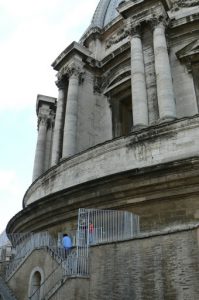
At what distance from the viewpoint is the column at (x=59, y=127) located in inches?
766

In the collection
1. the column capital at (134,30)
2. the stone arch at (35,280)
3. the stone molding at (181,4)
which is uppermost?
the stone molding at (181,4)

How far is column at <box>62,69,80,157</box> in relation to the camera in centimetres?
1824

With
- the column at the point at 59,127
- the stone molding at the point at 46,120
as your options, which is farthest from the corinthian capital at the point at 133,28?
the stone molding at the point at 46,120

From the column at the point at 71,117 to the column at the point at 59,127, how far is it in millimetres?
912

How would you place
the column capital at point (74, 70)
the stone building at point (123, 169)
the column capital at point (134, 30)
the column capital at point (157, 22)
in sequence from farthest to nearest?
1. the column capital at point (74, 70)
2. the column capital at point (134, 30)
3. the column capital at point (157, 22)
4. the stone building at point (123, 169)

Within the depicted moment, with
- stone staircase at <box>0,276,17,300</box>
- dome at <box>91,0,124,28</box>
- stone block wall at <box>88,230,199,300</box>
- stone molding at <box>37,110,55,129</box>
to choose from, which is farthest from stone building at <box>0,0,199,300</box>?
dome at <box>91,0,124,28</box>

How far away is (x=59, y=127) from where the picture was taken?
65.5 feet

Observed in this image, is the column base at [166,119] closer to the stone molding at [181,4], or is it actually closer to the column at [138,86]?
the column at [138,86]

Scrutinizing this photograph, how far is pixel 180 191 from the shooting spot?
11.2 meters

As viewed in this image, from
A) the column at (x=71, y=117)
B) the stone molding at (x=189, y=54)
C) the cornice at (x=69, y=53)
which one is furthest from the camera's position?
the cornice at (x=69, y=53)

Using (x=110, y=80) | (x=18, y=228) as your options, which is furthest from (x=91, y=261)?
(x=110, y=80)

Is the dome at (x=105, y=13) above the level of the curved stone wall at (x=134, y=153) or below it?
above

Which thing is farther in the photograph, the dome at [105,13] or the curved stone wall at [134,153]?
the dome at [105,13]

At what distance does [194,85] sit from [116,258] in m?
10.5
